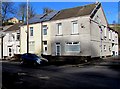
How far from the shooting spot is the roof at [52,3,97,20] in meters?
35.2

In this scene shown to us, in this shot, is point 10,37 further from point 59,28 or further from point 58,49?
point 58,49

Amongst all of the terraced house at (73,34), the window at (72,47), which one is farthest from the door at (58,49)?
the window at (72,47)

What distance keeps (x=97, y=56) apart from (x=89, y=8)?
7.07 m

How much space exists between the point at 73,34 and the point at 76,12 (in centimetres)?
401

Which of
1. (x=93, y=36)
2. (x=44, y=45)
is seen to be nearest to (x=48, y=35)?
(x=44, y=45)

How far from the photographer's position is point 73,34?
3488 cm

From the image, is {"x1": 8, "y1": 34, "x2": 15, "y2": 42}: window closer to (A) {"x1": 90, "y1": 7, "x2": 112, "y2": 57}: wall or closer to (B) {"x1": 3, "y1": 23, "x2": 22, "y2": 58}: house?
(B) {"x1": 3, "y1": 23, "x2": 22, "y2": 58}: house

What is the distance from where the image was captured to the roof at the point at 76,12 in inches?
1388

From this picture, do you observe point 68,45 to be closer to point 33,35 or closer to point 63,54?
point 63,54

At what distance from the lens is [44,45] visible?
3938 cm


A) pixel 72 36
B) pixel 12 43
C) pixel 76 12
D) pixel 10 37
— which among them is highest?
pixel 76 12

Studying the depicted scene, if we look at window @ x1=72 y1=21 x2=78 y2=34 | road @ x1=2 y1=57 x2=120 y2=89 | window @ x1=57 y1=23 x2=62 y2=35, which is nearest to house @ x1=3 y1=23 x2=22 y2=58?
window @ x1=57 y1=23 x2=62 y2=35

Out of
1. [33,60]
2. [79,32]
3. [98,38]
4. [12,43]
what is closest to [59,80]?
[33,60]

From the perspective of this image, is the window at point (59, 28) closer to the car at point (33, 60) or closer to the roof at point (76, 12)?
the roof at point (76, 12)
